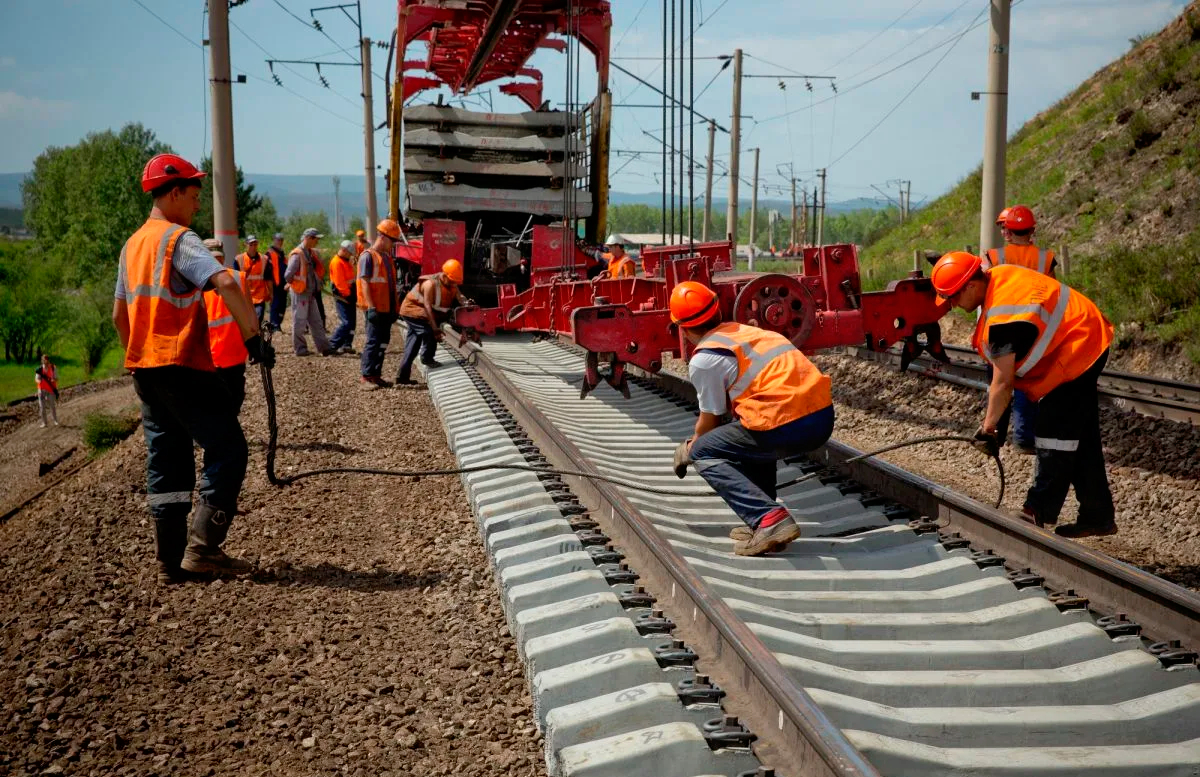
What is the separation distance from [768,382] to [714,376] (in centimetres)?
25

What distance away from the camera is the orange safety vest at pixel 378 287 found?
38.2ft

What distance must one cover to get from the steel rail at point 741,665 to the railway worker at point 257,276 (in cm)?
960

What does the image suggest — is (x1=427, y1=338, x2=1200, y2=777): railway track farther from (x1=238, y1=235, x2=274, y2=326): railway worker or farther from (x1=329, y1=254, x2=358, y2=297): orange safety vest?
(x1=329, y1=254, x2=358, y2=297): orange safety vest

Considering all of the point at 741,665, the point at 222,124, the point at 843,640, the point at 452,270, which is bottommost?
the point at 843,640

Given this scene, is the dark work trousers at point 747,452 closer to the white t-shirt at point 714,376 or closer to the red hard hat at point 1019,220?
the white t-shirt at point 714,376

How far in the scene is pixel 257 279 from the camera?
45.8 ft

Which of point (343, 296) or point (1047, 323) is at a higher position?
point (1047, 323)

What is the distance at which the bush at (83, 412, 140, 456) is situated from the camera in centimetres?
1330

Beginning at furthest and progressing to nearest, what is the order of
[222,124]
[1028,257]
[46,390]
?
[46,390] → [222,124] → [1028,257]

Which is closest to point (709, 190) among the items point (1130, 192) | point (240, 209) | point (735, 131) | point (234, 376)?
point (735, 131)

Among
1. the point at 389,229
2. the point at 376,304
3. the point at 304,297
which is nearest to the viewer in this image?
the point at 376,304

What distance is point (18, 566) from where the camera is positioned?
5.75 metres

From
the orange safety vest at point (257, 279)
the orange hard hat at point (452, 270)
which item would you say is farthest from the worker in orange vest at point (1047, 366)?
the orange safety vest at point (257, 279)

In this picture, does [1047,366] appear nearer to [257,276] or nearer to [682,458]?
[682,458]
